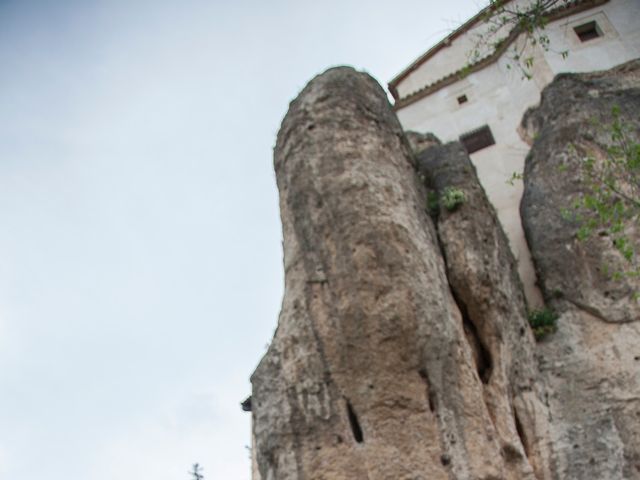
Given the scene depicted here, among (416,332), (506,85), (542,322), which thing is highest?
(506,85)

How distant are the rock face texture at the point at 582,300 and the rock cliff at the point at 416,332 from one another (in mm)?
26

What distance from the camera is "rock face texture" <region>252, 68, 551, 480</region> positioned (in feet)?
21.2

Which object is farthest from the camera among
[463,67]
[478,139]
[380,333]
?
[463,67]

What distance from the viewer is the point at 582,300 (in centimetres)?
949

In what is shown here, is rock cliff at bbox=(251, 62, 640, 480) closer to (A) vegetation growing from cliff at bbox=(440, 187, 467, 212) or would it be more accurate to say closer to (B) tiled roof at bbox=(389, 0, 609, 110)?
(A) vegetation growing from cliff at bbox=(440, 187, 467, 212)

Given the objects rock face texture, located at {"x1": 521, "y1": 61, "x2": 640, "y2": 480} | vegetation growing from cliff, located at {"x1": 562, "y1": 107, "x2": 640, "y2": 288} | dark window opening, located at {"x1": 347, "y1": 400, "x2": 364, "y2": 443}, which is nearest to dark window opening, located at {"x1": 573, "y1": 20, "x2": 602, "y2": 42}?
rock face texture, located at {"x1": 521, "y1": 61, "x2": 640, "y2": 480}

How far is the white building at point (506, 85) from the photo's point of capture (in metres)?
13.9

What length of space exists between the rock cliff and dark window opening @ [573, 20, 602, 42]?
7100 millimetres

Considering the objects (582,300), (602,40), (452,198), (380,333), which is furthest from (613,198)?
(602,40)

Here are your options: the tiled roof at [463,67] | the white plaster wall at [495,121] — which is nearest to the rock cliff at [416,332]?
the white plaster wall at [495,121]

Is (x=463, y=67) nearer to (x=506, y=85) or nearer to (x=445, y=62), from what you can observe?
(x=445, y=62)

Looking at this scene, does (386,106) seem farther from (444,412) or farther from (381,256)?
(444,412)

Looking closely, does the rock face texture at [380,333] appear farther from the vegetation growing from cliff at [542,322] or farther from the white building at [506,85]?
the white building at [506,85]

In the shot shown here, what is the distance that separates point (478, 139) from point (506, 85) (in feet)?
6.23
